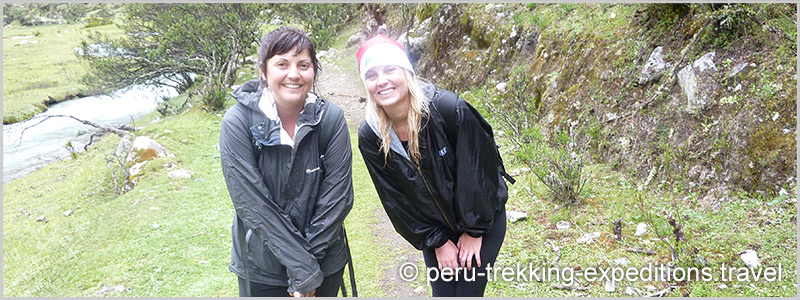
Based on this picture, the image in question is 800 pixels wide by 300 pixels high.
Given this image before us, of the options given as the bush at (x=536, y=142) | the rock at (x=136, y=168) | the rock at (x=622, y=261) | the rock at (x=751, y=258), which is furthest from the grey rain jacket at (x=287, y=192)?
the rock at (x=136, y=168)

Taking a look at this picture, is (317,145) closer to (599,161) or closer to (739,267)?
(739,267)

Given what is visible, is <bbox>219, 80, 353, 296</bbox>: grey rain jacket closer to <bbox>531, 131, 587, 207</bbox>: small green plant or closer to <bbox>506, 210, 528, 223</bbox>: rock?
<bbox>506, 210, 528, 223</bbox>: rock

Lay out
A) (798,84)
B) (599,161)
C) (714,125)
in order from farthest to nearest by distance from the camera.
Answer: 1. (599,161)
2. (714,125)
3. (798,84)

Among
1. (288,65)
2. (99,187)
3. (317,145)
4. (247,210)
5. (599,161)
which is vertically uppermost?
(288,65)

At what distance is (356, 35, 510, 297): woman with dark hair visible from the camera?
7.45 feet

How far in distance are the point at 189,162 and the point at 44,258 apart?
10.4ft

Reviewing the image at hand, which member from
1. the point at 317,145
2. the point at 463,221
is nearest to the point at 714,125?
the point at 463,221

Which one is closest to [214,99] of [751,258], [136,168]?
[136,168]

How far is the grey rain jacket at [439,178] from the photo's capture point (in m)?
2.28

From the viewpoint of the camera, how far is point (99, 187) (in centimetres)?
929

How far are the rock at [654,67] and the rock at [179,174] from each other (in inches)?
282

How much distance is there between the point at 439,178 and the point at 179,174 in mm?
7395

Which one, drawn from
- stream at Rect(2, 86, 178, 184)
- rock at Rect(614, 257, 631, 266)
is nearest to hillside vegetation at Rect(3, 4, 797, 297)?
rock at Rect(614, 257, 631, 266)

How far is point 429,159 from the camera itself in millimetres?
2330
